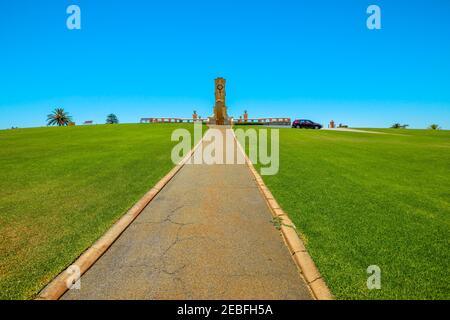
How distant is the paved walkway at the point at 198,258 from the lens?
10.6 ft

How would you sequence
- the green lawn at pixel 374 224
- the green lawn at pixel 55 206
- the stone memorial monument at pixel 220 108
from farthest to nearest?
the stone memorial monument at pixel 220 108 < the green lawn at pixel 55 206 < the green lawn at pixel 374 224

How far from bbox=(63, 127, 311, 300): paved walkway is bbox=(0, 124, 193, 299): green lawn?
25.7 inches

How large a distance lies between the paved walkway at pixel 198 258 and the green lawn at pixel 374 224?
2.24 feet

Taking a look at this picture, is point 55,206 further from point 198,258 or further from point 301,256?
point 301,256

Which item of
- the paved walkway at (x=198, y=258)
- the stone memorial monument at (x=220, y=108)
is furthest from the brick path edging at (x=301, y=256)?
the stone memorial monument at (x=220, y=108)

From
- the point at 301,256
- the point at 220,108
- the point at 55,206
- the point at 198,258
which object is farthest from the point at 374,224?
the point at 220,108

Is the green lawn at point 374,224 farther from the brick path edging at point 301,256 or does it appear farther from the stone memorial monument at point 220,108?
the stone memorial monument at point 220,108

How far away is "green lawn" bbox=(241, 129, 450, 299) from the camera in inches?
129

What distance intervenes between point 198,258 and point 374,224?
13.0 ft

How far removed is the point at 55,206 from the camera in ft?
19.6

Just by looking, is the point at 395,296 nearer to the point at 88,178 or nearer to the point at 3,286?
the point at 3,286

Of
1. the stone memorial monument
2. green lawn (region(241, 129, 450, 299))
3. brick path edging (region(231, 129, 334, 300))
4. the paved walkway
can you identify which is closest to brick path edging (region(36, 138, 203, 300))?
the paved walkway
